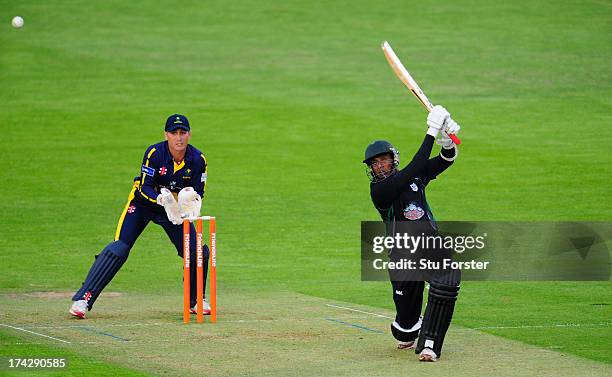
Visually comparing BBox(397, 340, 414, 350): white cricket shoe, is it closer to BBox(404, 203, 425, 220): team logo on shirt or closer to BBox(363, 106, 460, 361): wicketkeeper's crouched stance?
BBox(363, 106, 460, 361): wicketkeeper's crouched stance

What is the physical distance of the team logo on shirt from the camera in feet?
30.5

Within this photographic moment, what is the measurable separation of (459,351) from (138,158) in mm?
12376

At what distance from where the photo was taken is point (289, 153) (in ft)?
69.8

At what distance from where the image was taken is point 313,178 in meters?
19.5

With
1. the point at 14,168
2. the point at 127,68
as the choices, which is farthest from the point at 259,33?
the point at 14,168

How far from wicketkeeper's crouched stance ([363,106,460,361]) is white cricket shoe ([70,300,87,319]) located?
9.63 feet

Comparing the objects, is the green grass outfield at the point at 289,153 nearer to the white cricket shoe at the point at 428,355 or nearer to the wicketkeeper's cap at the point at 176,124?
the white cricket shoe at the point at 428,355

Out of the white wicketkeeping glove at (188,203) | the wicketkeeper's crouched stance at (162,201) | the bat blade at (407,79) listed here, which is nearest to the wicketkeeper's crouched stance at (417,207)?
the bat blade at (407,79)

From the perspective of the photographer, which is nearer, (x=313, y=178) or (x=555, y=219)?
(x=555, y=219)

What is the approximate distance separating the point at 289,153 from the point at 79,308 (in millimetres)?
10871

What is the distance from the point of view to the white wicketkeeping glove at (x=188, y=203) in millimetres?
10617

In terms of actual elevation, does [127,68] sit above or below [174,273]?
above

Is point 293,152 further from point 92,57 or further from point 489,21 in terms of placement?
point 489,21

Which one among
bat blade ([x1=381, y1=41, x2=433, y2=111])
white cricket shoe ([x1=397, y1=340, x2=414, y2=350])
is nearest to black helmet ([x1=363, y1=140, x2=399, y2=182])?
bat blade ([x1=381, y1=41, x2=433, y2=111])
